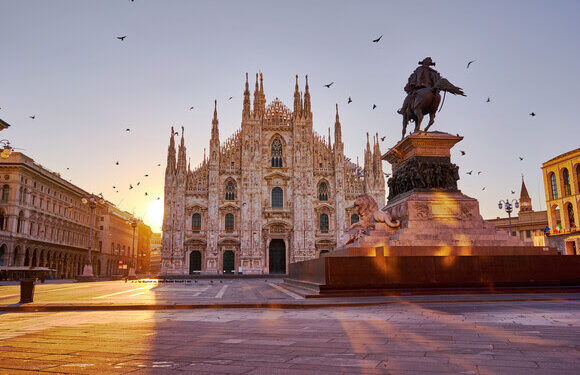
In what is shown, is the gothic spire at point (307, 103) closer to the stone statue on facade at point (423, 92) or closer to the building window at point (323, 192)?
the building window at point (323, 192)

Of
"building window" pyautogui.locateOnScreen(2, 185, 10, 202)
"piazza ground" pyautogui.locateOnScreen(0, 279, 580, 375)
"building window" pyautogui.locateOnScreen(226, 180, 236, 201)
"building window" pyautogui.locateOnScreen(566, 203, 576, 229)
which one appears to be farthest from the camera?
"building window" pyautogui.locateOnScreen(226, 180, 236, 201)

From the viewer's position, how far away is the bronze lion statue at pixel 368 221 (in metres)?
12.8

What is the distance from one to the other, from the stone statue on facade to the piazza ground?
275 inches

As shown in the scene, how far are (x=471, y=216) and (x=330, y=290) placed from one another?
15.6 ft

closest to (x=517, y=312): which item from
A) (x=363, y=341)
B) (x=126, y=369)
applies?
(x=363, y=341)

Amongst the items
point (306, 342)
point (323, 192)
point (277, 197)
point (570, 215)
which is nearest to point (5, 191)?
point (277, 197)

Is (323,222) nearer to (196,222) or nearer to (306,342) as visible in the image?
(196,222)

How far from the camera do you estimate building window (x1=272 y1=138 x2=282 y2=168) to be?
4719 centimetres

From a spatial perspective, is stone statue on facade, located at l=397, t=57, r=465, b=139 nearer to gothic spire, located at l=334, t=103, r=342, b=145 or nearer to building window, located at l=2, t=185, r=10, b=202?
gothic spire, located at l=334, t=103, r=342, b=145

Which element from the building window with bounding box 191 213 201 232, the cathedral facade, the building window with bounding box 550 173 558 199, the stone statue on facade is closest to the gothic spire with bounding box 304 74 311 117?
the cathedral facade

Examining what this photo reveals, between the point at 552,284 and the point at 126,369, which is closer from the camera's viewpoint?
the point at 126,369

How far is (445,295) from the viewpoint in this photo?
10773 millimetres

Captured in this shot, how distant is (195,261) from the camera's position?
45000mm

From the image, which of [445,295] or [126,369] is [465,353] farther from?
[445,295]
